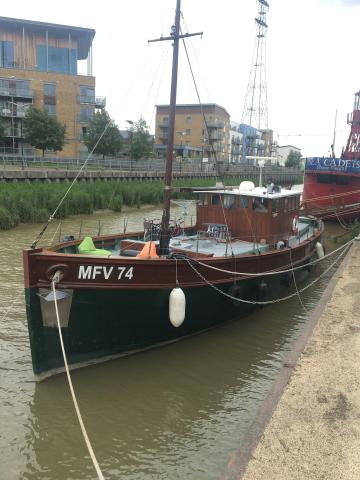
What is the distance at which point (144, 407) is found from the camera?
22.0ft

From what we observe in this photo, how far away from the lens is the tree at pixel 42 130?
40.8 m

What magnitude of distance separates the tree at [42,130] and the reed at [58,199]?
12.8 meters

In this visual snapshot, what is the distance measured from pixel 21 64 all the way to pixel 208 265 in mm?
58546

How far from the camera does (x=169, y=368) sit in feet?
26.0

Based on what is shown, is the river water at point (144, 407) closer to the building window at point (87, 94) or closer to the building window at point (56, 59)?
the building window at point (87, 94)

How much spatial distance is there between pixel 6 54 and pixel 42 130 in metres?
24.2

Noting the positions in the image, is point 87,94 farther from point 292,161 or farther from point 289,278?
point 292,161

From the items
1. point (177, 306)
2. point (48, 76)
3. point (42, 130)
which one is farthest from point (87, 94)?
point (177, 306)

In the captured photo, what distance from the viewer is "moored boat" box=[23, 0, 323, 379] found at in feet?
22.6

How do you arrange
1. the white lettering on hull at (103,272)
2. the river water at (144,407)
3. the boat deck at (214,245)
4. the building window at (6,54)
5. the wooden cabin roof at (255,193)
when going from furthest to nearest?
the building window at (6,54)
the wooden cabin roof at (255,193)
the boat deck at (214,245)
the white lettering on hull at (103,272)
the river water at (144,407)

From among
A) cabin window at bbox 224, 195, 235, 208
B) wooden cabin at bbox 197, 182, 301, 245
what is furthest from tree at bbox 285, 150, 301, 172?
cabin window at bbox 224, 195, 235, 208

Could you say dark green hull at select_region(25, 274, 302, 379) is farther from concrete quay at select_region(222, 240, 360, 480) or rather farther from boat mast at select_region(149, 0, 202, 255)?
concrete quay at select_region(222, 240, 360, 480)

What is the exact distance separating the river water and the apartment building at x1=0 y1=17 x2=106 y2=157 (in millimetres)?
50852

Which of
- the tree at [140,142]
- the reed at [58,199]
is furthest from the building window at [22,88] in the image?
the reed at [58,199]
